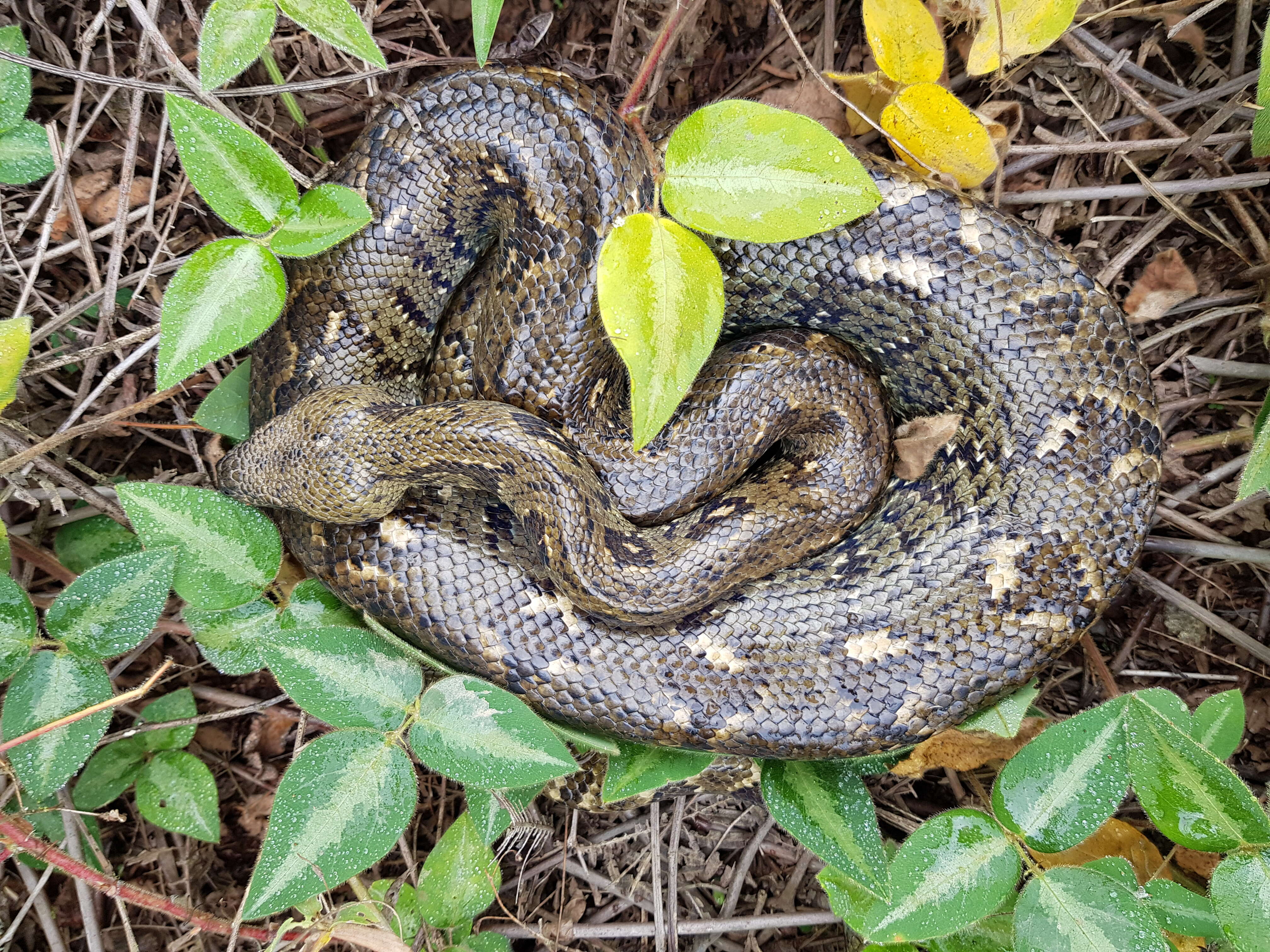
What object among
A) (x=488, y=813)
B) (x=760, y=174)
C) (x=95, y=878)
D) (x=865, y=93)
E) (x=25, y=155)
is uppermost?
(x=865, y=93)

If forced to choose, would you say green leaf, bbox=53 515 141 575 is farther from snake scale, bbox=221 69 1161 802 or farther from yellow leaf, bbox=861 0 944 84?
yellow leaf, bbox=861 0 944 84

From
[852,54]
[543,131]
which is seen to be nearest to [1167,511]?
[852,54]

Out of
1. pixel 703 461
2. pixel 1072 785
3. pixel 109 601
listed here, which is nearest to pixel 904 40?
pixel 703 461

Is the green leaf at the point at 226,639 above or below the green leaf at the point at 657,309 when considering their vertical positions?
below

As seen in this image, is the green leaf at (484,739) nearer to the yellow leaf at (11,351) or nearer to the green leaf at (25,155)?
the yellow leaf at (11,351)

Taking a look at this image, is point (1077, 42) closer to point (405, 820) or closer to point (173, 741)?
point (405, 820)

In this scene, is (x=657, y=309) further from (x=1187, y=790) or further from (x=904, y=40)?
(x=1187, y=790)

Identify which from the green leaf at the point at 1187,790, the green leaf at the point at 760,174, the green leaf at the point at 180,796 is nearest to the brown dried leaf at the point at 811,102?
the green leaf at the point at 760,174
